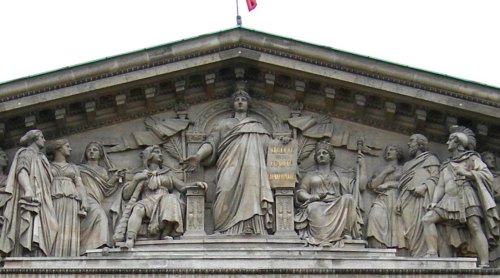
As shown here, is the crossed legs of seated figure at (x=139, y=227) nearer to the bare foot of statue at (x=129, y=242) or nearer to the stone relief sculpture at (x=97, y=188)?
the bare foot of statue at (x=129, y=242)

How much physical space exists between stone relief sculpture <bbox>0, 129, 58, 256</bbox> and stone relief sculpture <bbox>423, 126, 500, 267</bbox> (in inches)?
250

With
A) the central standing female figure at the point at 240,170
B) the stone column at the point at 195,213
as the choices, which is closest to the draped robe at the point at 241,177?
the central standing female figure at the point at 240,170

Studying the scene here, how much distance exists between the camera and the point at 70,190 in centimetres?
2636

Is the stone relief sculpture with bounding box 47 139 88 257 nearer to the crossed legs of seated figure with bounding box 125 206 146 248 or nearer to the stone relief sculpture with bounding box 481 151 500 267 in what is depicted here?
the crossed legs of seated figure with bounding box 125 206 146 248

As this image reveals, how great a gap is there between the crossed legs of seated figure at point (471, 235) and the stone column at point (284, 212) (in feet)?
7.32

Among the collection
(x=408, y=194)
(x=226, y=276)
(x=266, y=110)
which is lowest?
(x=226, y=276)

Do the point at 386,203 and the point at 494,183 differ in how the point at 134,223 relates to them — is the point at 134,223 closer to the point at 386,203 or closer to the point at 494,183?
the point at 386,203

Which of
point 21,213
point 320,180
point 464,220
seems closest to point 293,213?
point 320,180

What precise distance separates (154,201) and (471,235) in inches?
211

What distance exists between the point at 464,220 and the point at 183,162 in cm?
491

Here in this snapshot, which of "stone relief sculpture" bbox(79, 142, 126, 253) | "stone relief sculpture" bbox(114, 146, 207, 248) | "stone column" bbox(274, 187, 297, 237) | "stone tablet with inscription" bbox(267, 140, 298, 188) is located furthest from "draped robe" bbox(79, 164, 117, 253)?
"stone column" bbox(274, 187, 297, 237)

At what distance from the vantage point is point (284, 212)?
26250 mm

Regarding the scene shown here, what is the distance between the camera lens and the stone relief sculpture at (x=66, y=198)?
25828 millimetres

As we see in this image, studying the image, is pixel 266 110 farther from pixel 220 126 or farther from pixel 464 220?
pixel 464 220
